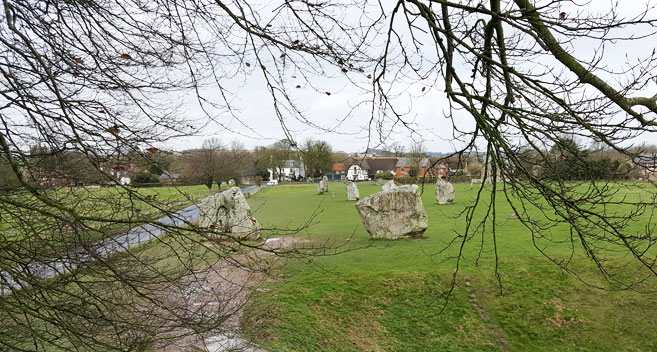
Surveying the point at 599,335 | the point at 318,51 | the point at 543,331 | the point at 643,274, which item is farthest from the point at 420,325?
the point at 318,51

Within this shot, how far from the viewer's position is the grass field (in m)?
6.80

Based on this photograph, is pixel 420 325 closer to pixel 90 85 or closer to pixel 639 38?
pixel 639 38

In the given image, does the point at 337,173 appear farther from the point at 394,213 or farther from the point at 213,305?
the point at 213,305

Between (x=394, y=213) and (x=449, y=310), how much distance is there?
4.57 metres

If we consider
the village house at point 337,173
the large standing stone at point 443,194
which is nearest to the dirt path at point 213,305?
the large standing stone at point 443,194

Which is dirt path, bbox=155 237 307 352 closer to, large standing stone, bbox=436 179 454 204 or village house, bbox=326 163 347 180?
large standing stone, bbox=436 179 454 204

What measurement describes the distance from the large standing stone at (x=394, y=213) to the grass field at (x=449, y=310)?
208 cm

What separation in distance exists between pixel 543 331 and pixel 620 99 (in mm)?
5416

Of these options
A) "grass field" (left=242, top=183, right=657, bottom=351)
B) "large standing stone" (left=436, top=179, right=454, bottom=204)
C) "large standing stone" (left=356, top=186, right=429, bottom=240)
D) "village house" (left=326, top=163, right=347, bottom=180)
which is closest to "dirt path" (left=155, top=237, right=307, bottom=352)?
"grass field" (left=242, top=183, right=657, bottom=351)

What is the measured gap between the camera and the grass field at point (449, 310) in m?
6.80

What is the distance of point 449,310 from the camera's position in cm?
777

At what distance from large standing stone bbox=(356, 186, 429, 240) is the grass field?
2.08 metres

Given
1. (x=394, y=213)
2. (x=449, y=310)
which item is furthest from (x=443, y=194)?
(x=449, y=310)

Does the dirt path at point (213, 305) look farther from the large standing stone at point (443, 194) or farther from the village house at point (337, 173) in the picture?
the village house at point (337, 173)
